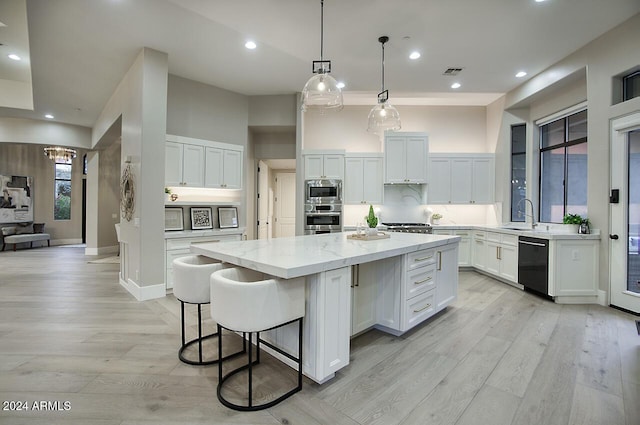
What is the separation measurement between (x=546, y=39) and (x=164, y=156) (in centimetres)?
521

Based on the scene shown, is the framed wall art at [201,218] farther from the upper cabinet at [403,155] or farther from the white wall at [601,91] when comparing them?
the white wall at [601,91]

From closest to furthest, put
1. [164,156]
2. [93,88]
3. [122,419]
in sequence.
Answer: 1. [122,419]
2. [164,156]
3. [93,88]

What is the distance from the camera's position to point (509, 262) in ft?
15.7

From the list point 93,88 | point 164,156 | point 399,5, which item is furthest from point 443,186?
point 93,88

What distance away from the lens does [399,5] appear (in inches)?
124

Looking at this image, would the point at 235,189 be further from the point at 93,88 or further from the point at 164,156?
the point at 93,88

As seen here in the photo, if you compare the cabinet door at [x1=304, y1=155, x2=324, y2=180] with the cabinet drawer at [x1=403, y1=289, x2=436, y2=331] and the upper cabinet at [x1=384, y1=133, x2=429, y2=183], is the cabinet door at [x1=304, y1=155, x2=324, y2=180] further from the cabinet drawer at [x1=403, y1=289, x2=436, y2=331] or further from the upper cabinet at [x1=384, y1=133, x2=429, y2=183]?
the cabinet drawer at [x1=403, y1=289, x2=436, y2=331]

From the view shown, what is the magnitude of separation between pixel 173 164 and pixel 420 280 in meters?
3.81

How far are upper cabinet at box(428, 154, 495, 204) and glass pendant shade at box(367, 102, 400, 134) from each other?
2.76m

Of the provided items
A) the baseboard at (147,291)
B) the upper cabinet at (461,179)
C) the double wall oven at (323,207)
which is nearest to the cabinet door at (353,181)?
the double wall oven at (323,207)

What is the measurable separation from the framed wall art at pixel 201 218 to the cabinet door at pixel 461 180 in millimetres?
4703

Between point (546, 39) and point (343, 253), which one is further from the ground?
point (546, 39)

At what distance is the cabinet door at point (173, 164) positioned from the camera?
14.7ft

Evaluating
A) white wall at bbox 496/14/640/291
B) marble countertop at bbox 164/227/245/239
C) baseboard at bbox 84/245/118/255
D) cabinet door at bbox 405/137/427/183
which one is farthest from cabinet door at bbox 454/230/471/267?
baseboard at bbox 84/245/118/255
